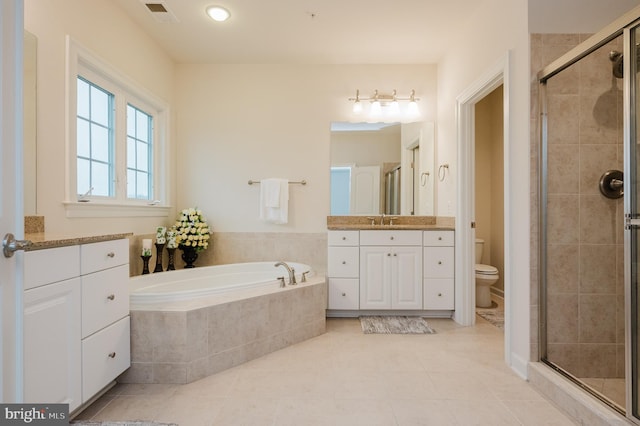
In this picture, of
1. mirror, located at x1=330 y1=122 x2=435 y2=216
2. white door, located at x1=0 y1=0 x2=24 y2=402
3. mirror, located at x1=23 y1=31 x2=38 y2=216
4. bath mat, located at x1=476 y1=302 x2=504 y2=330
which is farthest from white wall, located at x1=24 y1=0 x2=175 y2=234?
bath mat, located at x1=476 y1=302 x2=504 y2=330

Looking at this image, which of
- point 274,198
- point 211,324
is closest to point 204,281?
point 274,198

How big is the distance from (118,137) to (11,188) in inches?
79.4

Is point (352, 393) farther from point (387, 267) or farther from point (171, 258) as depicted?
point (171, 258)

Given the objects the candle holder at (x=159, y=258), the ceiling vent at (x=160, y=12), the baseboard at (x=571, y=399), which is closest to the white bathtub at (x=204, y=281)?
the candle holder at (x=159, y=258)

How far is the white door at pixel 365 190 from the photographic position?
3.52 metres

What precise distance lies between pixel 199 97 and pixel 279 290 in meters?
2.27

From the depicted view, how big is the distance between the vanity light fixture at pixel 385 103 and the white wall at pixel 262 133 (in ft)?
0.26

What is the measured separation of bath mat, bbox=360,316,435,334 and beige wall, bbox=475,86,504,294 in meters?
1.52

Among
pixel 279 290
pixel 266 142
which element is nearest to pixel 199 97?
pixel 266 142

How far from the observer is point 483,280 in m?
3.34

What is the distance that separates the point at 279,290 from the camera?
245cm

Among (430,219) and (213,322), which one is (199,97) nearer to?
(213,322)

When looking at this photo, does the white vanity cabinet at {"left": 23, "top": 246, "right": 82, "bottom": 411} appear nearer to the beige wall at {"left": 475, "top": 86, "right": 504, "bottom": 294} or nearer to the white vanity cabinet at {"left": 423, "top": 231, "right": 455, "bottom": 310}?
the white vanity cabinet at {"left": 423, "top": 231, "right": 455, "bottom": 310}

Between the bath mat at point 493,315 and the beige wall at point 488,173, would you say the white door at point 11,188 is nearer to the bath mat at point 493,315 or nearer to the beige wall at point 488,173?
the bath mat at point 493,315
